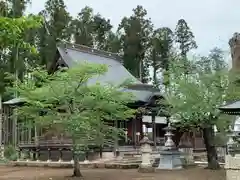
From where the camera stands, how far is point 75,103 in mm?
15414

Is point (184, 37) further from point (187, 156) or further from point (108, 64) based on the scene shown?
point (187, 156)

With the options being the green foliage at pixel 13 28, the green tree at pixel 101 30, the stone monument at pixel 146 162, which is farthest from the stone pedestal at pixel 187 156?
the green tree at pixel 101 30

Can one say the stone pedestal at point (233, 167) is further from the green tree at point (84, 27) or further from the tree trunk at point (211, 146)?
the green tree at point (84, 27)

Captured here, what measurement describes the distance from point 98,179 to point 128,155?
30.3 feet

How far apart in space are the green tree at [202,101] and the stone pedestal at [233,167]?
4803 mm

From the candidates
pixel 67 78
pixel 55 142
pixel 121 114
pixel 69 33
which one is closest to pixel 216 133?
pixel 121 114

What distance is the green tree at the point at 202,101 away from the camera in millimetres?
17141

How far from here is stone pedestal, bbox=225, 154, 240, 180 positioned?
12.2 m

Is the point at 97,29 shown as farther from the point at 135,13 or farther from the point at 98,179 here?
the point at 98,179

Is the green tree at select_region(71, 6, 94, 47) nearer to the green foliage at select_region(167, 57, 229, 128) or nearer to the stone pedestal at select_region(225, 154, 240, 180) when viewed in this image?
the green foliage at select_region(167, 57, 229, 128)

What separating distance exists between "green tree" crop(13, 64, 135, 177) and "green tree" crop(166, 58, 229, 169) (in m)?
3.64

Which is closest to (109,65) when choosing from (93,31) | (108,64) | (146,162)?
(108,64)

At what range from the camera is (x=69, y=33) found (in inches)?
1826

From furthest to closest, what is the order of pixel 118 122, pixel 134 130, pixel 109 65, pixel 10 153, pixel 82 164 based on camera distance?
pixel 10 153 < pixel 134 130 < pixel 118 122 < pixel 109 65 < pixel 82 164
